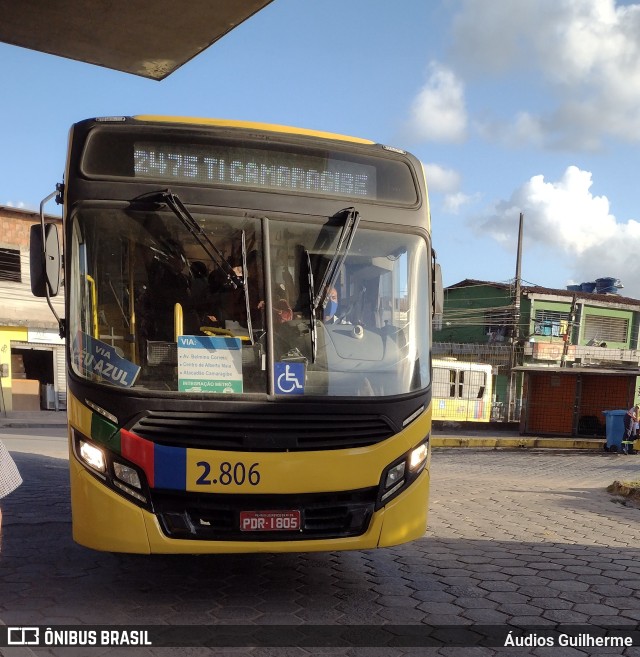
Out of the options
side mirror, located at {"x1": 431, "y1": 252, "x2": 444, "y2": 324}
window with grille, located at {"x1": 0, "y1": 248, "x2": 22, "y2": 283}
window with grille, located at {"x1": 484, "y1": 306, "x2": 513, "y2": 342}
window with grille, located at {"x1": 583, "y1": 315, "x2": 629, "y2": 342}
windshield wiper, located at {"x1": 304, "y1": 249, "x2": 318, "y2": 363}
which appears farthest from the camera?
window with grille, located at {"x1": 583, "y1": 315, "x2": 629, "y2": 342}

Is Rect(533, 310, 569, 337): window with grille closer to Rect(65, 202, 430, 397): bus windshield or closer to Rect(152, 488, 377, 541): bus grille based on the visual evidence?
Rect(65, 202, 430, 397): bus windshield

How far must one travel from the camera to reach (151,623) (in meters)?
3.81

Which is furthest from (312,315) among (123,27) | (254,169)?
(123,27)

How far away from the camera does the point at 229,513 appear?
388 centimetres

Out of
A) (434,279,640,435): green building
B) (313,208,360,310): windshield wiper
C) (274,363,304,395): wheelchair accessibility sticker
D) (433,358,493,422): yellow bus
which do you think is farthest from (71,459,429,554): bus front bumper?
(434,279,640,435): green building

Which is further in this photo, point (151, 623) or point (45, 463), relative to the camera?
point (45, 463)

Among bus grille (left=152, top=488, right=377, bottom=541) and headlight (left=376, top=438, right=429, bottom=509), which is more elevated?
headlight (left=376, top=438, right=429, bottom=509)

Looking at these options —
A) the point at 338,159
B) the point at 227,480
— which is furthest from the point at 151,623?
the point at 338,159

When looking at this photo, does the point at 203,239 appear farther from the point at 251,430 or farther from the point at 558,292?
the point at 558,292

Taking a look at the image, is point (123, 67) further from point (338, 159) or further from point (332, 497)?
point (332, 497)

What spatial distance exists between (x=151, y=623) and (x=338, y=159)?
130 inches

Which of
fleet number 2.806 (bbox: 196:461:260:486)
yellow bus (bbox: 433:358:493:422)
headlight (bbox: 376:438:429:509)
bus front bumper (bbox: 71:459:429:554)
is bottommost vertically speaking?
yellow bus (bbox: 433:358:493:422)

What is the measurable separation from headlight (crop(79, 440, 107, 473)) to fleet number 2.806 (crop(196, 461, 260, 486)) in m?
0.61

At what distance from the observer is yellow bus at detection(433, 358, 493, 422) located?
26156 mm
